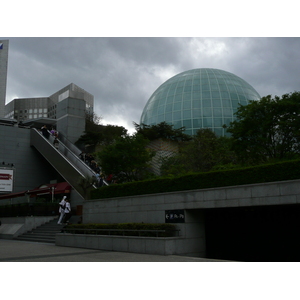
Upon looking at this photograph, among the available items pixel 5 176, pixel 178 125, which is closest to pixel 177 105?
pixel 178 125

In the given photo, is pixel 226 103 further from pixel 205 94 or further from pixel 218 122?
pixel 218 122

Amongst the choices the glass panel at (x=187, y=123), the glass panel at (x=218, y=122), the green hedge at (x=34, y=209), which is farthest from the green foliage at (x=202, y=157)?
the glass panel at (x=187, y=123)

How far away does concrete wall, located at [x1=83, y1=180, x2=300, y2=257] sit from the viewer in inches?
498

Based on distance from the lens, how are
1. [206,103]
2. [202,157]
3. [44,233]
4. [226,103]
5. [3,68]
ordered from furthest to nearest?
[3,68] < [226,103] < [206,103] < [202,157] < [44,233]

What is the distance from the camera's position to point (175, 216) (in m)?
15.5

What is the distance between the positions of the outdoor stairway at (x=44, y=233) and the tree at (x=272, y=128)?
13270 mm

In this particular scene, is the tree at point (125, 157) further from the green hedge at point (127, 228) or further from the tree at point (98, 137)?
the tree at point (98, 137)

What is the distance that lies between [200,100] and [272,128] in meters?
25.2

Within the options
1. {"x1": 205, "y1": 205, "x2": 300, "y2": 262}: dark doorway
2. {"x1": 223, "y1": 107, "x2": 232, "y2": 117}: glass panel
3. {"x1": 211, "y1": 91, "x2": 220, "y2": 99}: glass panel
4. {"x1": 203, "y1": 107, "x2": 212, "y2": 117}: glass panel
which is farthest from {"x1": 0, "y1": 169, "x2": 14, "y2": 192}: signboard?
{"x1": 211, "y1": 91, "x2": 220, "y2": 99}: glass panel

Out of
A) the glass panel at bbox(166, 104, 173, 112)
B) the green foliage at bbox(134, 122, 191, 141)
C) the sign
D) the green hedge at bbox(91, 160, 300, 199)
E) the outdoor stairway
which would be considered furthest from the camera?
the glass panel at bbox(166, 104, 173, 112)

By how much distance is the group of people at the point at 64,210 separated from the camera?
2219cm

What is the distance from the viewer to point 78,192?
2494cm

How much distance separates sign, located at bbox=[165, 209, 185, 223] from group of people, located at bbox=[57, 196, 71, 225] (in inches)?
344

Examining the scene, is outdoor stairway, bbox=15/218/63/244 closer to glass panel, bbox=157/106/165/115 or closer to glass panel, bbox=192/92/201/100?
glass panel, bbox=157/106/165/115
